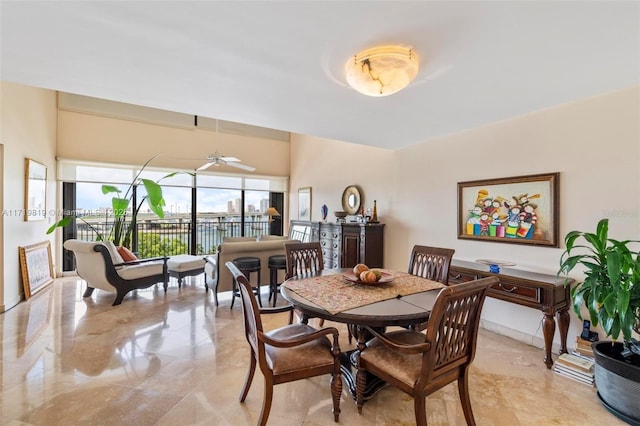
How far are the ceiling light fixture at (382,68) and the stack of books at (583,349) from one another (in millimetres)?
2696

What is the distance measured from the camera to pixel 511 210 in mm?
3145

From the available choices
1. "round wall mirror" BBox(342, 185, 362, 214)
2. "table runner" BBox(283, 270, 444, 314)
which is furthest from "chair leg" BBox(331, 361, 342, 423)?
"round wall mirror" BBox(342, 185, 362, 214)

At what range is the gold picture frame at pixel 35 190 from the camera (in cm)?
421

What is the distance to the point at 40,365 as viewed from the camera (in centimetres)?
243

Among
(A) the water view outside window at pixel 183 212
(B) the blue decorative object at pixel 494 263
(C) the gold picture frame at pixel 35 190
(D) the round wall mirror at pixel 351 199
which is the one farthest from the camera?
(A) the water view outside window at pixel 183 212

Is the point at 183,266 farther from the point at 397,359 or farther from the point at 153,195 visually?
the point at 397,359

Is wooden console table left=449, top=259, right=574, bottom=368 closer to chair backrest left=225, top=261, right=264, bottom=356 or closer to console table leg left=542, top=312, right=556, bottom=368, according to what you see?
console table leg left=542, top=312, right=556, bottom=368

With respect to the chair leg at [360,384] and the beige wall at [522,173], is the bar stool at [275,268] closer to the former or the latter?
the beige wall at [522,173]

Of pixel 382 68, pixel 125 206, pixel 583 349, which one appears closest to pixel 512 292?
pixel 583 349

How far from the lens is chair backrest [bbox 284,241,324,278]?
9.94ft

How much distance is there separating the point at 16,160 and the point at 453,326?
559cm

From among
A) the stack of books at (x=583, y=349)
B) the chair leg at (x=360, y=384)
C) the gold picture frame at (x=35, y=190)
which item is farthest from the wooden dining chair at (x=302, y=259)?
the gold picture frame at (x=35, y=190)

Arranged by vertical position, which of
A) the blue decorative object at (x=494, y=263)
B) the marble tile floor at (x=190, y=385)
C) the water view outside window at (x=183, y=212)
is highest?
the water view outside window at (x=183, y=212)

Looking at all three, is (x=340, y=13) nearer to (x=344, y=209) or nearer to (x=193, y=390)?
(x=193, y=390)
